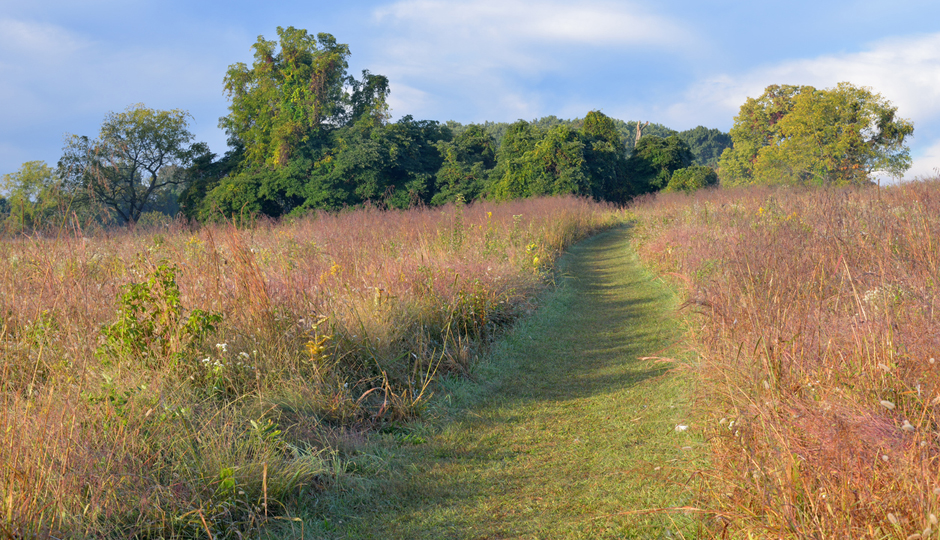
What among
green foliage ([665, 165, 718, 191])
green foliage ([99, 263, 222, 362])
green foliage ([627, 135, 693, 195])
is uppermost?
green foliage ([627, 135, 693, 195])

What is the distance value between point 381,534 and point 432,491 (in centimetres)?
49

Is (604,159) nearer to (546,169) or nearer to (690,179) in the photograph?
(690,179)

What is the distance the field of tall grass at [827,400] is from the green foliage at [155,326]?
3.40 m

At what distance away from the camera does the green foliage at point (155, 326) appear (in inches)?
150

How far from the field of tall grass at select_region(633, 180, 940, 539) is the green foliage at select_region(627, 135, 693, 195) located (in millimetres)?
29435

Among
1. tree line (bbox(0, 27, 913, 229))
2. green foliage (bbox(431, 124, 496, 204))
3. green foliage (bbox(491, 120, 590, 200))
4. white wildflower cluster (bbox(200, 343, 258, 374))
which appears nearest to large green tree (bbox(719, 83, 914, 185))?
tree line (bbox(0, 27, 913, 229))

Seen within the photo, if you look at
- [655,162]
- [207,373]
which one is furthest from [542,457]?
[655,162]

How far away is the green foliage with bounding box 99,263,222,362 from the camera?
3.80 meters

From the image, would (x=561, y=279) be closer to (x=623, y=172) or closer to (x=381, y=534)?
(x=381, y=534)

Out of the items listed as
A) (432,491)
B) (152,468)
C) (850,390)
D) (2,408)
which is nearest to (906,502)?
(850,390)

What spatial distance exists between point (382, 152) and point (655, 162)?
16941 millimetres

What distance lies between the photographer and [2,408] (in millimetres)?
2809

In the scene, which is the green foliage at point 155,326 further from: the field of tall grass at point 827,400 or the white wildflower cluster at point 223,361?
the field of tall grass at point 827,400

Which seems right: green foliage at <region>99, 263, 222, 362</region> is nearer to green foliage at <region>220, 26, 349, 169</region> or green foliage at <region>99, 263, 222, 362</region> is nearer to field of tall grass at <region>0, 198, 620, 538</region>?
field of tall grass at <region>0, 198, 620, 538</region>
